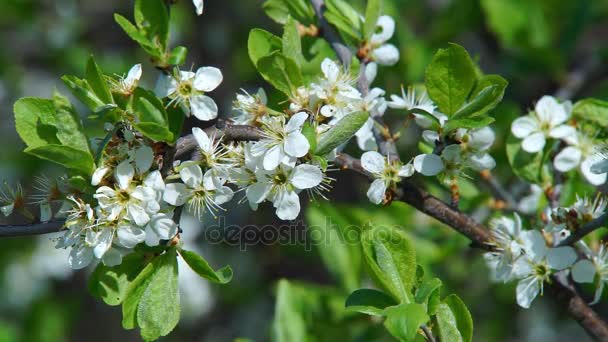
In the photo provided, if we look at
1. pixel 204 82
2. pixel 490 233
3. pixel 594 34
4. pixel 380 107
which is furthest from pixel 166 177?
pixel 594 34

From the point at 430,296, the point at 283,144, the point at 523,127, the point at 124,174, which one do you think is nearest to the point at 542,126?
the point at 523,127

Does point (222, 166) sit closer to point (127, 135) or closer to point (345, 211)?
point (127, 135)

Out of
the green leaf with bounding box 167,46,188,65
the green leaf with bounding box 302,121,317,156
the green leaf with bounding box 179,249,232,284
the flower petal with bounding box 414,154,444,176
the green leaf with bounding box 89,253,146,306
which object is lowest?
the green leaf with bounding box 89,253,146,306

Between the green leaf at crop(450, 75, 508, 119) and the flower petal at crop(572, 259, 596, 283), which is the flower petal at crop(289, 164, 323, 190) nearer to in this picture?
the green leaf at crop(450, 75, 508, 119)

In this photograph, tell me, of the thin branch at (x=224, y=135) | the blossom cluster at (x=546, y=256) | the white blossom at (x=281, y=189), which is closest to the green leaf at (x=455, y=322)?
the blossom cluster at (x=546, y=256)

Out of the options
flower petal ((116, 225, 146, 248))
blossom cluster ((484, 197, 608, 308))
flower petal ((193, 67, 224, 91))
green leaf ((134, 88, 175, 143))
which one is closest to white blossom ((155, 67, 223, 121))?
flower petal ((193, 67, 224, 91))
